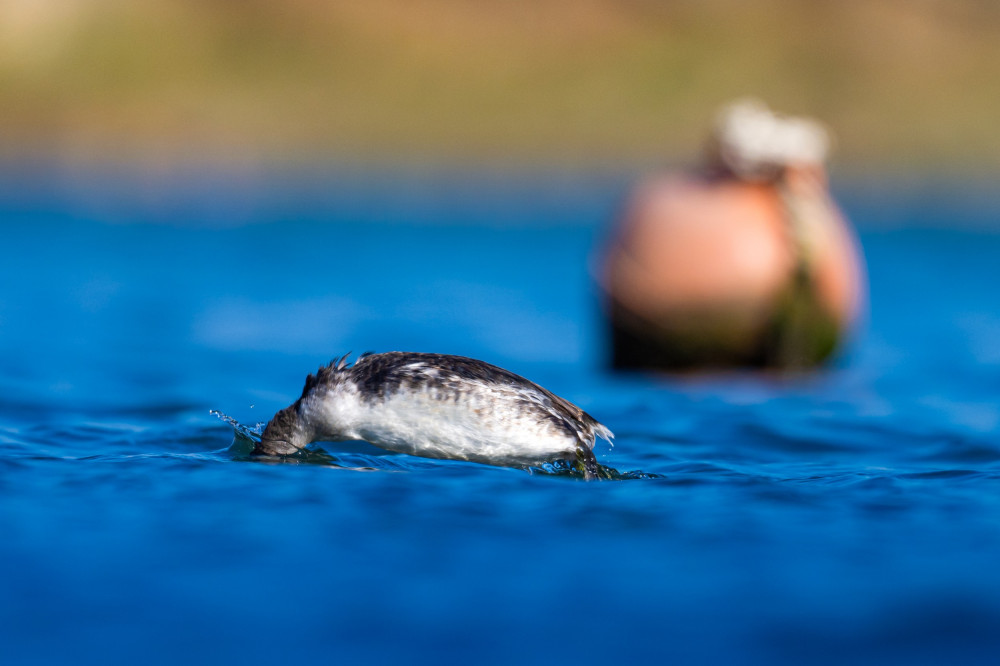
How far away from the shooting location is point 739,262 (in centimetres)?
955

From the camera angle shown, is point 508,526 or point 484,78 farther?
point 484,78

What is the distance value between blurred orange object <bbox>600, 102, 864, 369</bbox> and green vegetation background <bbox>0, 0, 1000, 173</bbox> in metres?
45.5

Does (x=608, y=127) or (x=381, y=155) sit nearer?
(x=381, y=155)

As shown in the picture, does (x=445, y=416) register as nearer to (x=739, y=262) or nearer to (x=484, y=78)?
(x=739, y=262)

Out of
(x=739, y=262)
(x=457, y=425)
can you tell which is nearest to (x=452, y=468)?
(x=457, y=425)

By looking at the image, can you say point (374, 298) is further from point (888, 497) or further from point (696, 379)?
point (888, 497)

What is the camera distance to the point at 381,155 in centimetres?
5875

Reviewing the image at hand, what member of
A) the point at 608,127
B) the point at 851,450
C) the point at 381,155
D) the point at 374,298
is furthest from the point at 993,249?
the point at 608,127

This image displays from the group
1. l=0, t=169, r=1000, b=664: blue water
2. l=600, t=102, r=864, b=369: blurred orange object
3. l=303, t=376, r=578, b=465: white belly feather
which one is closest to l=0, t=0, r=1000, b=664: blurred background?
l=0, t=169, r=1000, b=664: blue water

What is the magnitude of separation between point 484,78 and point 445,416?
232 ft

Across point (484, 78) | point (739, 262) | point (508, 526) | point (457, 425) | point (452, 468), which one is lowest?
point (508, 526)

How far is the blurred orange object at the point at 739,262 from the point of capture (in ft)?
31.4

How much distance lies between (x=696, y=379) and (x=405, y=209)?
96.5 feet

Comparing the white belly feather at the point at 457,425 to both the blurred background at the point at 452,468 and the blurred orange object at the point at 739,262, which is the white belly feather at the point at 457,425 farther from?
the blurred orange object at the point at 739,262
